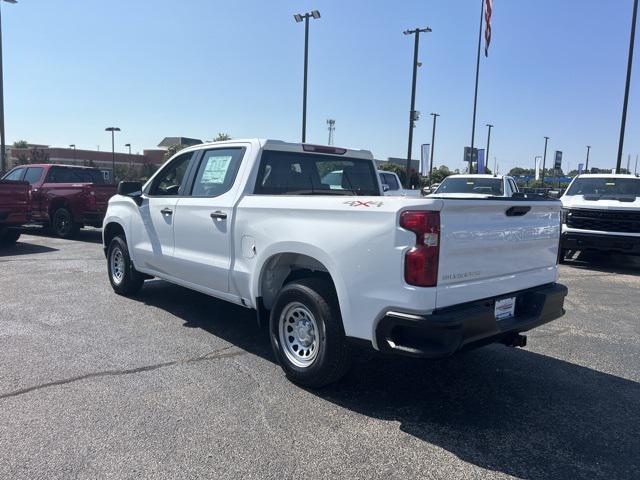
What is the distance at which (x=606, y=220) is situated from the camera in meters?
10.3

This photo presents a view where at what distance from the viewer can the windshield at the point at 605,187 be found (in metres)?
11.3

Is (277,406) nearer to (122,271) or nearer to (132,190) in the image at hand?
(132,190)

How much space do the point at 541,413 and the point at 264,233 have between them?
2.55 metres

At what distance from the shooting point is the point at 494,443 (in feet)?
11.0

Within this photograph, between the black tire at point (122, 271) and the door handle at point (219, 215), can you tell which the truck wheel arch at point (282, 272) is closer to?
the door handle at point (219, 215)

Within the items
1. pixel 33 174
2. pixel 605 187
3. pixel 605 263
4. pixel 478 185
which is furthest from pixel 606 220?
pixel 33 174

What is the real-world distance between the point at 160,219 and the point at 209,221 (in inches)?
45.1

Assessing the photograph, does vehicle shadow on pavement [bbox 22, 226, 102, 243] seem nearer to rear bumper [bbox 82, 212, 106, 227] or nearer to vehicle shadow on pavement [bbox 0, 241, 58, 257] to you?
rear bumper [bbox 82, 212, 106, 227]

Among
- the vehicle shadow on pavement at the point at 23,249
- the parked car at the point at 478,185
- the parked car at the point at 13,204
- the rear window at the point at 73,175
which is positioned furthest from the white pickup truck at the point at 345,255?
the rear window at the point at 73,175

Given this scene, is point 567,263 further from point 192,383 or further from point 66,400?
point 66,400

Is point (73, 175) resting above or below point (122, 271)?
above

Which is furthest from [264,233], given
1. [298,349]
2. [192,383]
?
[192,383]

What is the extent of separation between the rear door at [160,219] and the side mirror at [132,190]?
90 millimetres

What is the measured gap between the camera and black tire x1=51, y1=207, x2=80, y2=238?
44.1 feet
